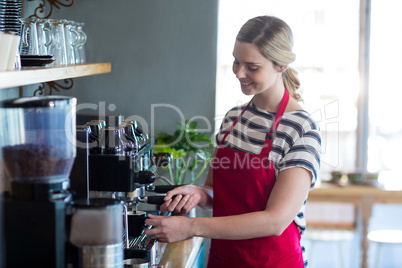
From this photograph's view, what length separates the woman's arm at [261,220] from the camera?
159 cm

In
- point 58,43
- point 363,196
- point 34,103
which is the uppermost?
point 58,43

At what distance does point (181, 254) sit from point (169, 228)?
57 centimetres

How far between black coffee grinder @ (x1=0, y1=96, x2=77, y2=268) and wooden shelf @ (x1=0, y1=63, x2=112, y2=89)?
85 millimetres

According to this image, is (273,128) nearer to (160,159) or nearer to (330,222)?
(160,159)

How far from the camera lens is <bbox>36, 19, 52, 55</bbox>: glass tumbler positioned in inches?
74.0

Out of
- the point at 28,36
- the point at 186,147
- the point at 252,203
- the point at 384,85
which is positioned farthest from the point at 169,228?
the point at 384,85

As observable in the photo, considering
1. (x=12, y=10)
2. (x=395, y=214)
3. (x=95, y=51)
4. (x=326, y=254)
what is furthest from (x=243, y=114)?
(x=395, y=214)

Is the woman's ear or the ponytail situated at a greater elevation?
the woman's ear

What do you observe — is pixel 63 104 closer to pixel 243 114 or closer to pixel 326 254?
pixel 243 114

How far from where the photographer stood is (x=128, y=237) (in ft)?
5.91

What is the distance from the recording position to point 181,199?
1.82 m

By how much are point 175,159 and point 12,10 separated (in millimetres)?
1429

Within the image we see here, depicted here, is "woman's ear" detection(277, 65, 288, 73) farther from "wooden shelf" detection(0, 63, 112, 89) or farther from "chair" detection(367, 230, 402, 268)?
"chair" detection(367, 230, 402, 268)

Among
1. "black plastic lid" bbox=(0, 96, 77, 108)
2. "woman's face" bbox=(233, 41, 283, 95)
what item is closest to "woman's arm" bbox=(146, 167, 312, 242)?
"woman's face" bbox=(233, 41, 283, 95)
